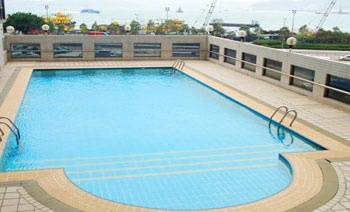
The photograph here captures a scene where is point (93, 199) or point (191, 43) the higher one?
point (191, 43)

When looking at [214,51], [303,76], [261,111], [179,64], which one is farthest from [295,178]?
[214,51]

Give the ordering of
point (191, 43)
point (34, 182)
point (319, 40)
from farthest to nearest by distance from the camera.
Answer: point (319, 40)
point (191, 43)
point (34, 182)

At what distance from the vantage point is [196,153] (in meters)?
8.45

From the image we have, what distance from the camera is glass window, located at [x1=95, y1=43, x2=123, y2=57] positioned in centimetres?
2131

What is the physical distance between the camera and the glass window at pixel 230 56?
1902cm

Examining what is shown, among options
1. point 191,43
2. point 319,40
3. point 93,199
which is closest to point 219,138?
point 93,199

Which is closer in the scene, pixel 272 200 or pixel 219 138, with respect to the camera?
pixel 272 200

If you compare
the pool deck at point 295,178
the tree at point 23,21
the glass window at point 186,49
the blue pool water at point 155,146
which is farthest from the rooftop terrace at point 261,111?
the tree at point 23,21

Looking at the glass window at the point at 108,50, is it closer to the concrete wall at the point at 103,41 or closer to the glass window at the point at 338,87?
the concrete wall at the point at 103,41

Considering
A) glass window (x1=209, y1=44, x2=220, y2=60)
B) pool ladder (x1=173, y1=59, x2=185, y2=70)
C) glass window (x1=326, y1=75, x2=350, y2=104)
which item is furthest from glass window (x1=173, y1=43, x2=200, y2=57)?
glass window (x1=326, y1=75, x2=350, y2=104)

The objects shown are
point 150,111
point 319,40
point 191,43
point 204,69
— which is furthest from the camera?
point 319,40

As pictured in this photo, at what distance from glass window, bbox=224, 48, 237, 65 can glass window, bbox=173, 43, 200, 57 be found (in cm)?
292

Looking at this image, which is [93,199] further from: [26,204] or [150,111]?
[150,111]

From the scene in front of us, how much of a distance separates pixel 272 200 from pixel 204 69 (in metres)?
13.5
